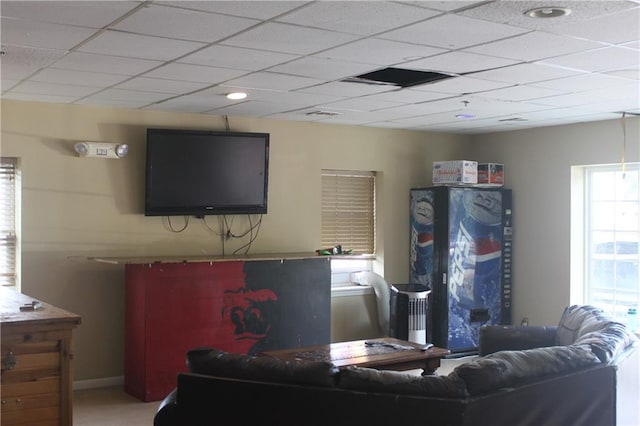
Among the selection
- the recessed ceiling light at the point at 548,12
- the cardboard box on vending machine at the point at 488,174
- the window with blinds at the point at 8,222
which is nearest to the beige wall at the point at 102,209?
the window with blinds at the point at 8,222

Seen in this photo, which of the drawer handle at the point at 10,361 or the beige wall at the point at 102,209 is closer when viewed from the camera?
the drawer handle at the point at 10,361

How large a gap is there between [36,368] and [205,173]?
9.93ft

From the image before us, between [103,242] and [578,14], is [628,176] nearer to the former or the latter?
[578,14]

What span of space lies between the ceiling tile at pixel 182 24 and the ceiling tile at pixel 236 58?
27 cm

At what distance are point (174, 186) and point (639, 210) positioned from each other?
165 inches

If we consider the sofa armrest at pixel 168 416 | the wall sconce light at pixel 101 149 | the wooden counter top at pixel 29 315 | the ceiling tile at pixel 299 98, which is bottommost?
the sofa armrest at pixel 168 416

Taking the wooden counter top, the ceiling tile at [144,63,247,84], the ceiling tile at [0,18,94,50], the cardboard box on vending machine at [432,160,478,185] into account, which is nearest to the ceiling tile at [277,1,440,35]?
the ceiling tile at [0,18,94,50]

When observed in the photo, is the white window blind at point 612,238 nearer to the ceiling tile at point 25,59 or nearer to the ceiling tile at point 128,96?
the ceiling tile at point 128,96

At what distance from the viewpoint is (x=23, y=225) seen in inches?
227

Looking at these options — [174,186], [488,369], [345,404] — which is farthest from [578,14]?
[174,186]

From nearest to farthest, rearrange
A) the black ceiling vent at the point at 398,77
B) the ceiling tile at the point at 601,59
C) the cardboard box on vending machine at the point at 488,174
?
1. the ceiling tile at the point at 601,59
2. the black ceiling vent at the point at 398,77
3. the cardboard box on vending machine at the point at 488,174

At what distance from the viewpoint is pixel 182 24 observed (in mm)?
3393

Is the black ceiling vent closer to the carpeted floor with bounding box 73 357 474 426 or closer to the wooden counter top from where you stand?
the wooden counter top

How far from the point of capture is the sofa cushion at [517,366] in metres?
→ 3.25
